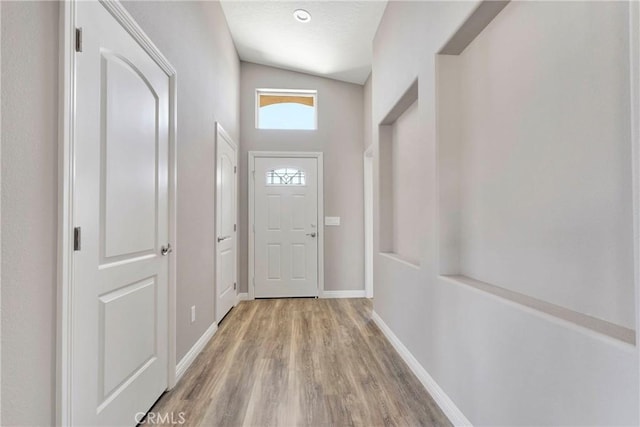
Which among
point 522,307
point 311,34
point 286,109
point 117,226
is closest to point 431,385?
point 522,307

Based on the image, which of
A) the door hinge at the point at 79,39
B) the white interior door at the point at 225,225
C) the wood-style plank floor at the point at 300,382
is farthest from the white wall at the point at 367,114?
the door hinge at the point at 79,39

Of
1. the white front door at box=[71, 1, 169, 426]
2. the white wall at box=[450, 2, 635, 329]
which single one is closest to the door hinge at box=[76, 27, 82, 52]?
the white front door at box=[71, 1, 169, 426]

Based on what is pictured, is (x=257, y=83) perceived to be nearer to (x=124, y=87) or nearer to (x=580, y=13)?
(x=124, y=87)

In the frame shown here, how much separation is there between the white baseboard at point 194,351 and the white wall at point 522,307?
1.58m

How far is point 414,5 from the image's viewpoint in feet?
6.84

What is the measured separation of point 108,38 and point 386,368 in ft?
7.95

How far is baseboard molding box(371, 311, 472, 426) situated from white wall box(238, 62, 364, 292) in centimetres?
158

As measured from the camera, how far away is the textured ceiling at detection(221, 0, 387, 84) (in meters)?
2.88

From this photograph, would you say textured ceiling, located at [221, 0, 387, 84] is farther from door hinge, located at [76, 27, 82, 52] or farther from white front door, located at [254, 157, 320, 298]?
door hinge, located at [76, 27, 82, 52]

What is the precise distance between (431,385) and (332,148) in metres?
3.11

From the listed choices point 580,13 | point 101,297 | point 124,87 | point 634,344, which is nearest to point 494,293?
point 634,344

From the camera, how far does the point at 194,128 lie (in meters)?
2.31

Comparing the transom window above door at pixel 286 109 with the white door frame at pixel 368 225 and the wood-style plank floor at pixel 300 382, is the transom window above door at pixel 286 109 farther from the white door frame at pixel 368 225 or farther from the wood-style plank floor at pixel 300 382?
the wood-style plank floor at pixel 300 382

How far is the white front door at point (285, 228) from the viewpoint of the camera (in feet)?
13.2
